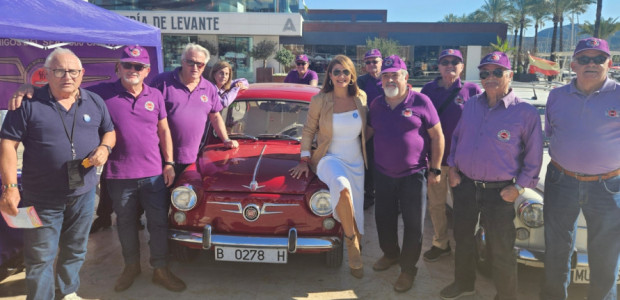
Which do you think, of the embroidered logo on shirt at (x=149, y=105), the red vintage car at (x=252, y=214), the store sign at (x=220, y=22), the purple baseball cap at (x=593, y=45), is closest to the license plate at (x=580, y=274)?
the purple baseball cap at (x=593, y=45)

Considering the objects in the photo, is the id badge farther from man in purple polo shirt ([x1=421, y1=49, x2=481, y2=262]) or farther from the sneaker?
man in purple polo shirt ([x1=421, y1=49, x2=481, y2=262])

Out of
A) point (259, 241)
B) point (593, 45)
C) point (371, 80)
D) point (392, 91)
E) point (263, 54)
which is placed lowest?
point (259, 241)

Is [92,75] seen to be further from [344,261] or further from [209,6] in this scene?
[209,6]

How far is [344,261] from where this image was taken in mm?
4215

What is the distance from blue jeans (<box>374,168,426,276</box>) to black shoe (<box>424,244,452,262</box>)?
0.59 m

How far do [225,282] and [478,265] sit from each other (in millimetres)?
2264

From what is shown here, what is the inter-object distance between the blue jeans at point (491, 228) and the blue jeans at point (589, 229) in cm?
25

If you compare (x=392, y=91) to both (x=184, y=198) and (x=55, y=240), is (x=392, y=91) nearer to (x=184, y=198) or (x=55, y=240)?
(x=184, y=198)

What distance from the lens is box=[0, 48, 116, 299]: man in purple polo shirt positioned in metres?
2.76

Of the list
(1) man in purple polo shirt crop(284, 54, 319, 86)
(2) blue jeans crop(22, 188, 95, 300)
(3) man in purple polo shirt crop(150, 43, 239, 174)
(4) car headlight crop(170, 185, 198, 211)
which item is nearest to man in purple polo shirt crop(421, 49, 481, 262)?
(3) man in purple polo shirt crop(150, 43, 239, 174)

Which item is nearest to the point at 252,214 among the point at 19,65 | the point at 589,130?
the point at 589,130

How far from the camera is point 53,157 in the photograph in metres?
2.81

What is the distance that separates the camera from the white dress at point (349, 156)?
3.63 m

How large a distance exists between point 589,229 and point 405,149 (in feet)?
4.50
